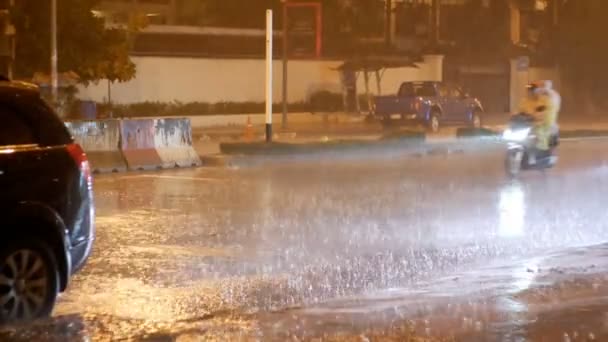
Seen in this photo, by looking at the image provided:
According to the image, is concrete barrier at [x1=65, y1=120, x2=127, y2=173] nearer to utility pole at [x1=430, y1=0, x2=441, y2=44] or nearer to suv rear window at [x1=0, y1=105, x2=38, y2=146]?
suv rear window at [x1=0, y1=105, x2=38, y2=146]

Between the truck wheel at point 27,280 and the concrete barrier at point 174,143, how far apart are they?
14902 mm

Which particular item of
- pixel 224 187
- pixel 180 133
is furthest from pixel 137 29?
pixel 224 187

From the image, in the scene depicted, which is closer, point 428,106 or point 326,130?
point 428,106

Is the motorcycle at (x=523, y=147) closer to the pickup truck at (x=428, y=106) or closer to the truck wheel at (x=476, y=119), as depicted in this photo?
the pickup truck at (x=428, y=106)

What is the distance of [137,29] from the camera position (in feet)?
129

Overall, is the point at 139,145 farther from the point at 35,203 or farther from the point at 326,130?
the point at 326,130

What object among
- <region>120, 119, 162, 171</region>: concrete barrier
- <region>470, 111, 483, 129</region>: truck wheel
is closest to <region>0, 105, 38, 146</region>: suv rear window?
<region>120, 119, 162, 171</region>: concrete barrier

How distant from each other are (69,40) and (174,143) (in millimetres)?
11535

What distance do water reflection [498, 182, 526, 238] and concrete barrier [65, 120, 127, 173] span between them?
7767mm

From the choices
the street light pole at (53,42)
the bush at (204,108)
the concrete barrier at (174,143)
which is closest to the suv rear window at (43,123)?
the concrete barrier at (174,143)

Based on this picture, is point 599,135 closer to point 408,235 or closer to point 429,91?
point 429,91

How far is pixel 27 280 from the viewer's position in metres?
8.57

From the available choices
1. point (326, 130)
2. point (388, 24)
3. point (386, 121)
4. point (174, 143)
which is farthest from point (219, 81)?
point (174, 143)

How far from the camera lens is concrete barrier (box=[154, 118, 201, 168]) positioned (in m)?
23.6
